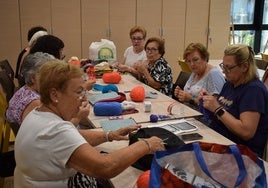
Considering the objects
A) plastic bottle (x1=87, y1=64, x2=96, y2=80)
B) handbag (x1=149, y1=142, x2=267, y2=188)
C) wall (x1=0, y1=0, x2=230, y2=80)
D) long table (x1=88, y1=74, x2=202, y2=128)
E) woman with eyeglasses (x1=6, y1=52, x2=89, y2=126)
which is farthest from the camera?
wall (x1=0, y1=0, x2=230, y2=80)

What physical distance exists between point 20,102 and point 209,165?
120 cm

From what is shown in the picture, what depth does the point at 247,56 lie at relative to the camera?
80.7 inches

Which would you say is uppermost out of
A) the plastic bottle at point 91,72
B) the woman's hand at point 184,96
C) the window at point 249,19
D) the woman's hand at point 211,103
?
the window at point 249,19

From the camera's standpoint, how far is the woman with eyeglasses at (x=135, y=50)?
401cm

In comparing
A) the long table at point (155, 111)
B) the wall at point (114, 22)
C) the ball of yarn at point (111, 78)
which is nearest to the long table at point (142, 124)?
the long table at point (155, 111)

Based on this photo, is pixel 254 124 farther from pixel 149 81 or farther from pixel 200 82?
pixel 149 81

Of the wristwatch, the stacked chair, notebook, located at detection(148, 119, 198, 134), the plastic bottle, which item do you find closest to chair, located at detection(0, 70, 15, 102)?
the stacked chair

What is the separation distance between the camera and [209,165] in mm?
1294

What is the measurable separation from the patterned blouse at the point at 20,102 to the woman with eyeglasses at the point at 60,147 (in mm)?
555

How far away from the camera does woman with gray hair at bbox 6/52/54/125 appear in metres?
1.89

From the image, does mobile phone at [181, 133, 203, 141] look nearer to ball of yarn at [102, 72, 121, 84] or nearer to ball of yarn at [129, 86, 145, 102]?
ball of yarn at [129, 86, 145, 102]

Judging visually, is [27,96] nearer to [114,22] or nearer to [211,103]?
[211,103]

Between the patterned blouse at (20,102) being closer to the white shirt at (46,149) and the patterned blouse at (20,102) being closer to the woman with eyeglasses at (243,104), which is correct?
the white shirt at (46,149)

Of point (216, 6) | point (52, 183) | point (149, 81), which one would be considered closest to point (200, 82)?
point (149, 81)
